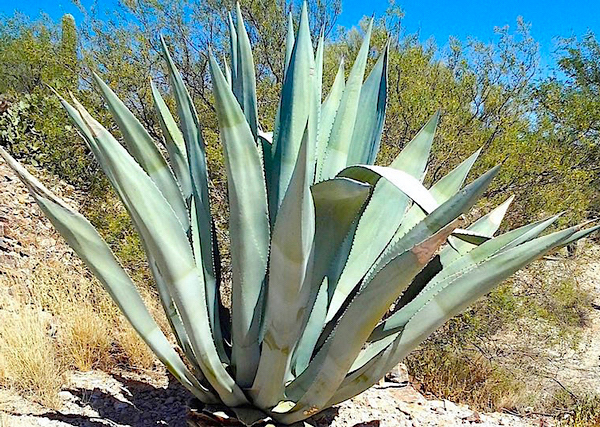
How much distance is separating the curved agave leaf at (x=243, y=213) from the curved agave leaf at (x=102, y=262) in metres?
0.20

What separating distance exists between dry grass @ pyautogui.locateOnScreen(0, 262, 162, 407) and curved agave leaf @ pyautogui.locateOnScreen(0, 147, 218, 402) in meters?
0.85

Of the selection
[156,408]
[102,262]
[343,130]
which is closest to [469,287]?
[343,130]

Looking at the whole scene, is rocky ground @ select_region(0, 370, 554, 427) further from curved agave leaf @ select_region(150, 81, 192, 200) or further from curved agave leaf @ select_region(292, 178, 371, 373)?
curved agave leaf @ select_region(150, 81, 192, 200)

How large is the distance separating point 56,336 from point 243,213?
196 cm

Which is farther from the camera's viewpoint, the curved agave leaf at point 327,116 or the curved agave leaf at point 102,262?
the curved agave leaf at point 327,116

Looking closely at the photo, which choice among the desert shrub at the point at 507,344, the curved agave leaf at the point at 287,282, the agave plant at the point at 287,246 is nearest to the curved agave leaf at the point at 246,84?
the agave plant at the point at 287,246

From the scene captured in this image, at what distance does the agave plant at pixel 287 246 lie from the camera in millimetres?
1272

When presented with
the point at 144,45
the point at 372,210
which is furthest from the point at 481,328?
the point at 144,45

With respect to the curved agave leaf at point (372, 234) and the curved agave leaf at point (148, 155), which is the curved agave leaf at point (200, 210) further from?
the curved agave leaf at point (372, 234)

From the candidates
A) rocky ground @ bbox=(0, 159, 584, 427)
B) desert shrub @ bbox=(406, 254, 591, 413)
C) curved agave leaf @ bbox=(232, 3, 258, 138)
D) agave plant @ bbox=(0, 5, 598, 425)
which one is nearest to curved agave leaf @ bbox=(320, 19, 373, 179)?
agave plant @ bbox=(0, 5, 598, 425)

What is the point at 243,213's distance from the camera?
1.42 meters

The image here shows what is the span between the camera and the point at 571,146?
5.51 m

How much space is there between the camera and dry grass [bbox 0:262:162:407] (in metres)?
2.23

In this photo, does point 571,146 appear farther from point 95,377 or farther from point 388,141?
point 95,377
